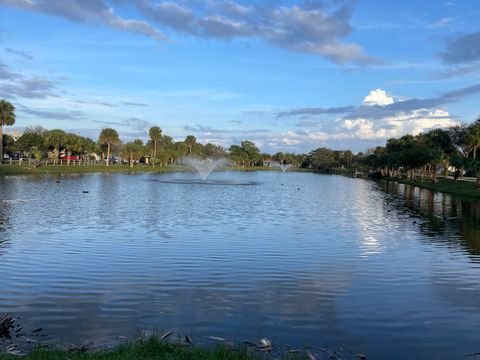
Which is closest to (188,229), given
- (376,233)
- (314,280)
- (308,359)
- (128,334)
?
(376,233)

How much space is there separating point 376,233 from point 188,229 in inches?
524

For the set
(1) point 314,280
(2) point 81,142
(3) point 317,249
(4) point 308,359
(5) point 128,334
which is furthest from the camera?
(2) point 81,142

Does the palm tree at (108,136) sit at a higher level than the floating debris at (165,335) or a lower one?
higher

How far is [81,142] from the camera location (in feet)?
546

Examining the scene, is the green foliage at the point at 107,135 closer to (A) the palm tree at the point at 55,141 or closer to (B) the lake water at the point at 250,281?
(A) the palm tree at the point at 55,141

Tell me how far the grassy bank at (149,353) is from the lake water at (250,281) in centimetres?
169

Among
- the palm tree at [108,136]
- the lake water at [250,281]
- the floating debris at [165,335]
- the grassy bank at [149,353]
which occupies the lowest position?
the lake water at [250,281]

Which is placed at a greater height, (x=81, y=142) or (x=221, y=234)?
(x=81, y=142)

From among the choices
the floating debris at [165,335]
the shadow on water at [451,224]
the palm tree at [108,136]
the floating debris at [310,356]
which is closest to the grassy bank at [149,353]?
the floating debris at [165,335]

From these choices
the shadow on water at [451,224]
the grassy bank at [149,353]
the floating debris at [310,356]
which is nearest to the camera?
the grassy bank at [149,353]

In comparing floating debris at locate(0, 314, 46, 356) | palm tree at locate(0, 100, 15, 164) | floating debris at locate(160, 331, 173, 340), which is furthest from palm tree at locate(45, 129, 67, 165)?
floating debris at locate(160, 331, 173, 340)

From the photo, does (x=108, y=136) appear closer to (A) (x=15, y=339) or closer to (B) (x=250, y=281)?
(B) (x=250, y=281)

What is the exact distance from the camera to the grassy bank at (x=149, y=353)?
9875 millimetres

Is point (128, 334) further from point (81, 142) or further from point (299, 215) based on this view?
point (81, 142)
